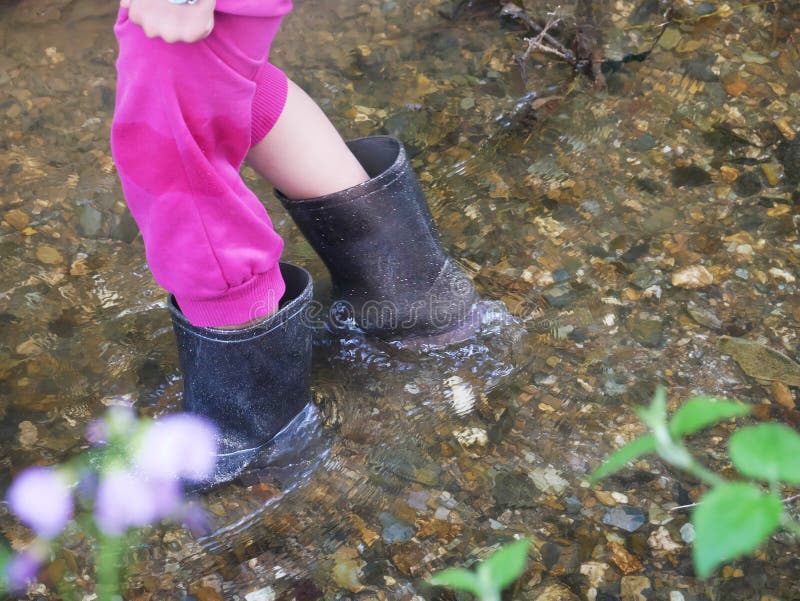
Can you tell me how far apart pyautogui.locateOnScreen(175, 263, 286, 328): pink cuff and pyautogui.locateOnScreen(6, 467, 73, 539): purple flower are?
16.1 inches

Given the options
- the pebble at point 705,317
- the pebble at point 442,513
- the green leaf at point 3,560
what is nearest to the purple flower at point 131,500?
the green leaf at point 3,560

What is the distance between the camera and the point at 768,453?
1.51ft

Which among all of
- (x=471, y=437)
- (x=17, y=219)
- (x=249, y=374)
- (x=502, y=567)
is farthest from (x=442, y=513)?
(x=17, y=219)

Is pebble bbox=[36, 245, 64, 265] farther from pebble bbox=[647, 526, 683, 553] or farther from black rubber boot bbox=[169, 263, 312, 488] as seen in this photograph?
pebble bbox=[647, 526, 683, 553]

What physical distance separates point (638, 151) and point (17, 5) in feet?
6.55

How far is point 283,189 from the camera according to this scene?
5.37ft

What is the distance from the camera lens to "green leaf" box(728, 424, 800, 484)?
451mm

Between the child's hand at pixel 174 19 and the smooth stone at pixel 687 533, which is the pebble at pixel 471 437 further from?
the child's hand at pixel 174 19

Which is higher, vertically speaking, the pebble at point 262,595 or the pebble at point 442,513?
the pebble at point 442,513

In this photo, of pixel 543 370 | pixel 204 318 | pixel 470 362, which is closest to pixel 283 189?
pixel 204 318

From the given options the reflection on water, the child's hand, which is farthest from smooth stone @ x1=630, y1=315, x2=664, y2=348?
the child's hand

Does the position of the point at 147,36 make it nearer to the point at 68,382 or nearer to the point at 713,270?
the point at 68,382

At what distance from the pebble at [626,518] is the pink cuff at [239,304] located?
26.6 inches

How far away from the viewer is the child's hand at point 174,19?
1108mm
